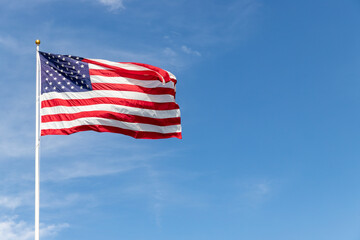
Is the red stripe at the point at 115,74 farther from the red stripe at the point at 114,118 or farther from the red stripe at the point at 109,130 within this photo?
the red stripe at the point at 109,130

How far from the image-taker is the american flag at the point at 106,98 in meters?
29.4

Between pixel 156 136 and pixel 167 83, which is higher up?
pixel 167 83

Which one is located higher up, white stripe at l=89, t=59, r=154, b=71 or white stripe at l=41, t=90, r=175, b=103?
white stripe at l=89, t=59, r=154, b=71

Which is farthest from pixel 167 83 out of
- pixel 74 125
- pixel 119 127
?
pixel 74 125

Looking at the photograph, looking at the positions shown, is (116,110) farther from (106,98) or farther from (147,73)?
(147,73)

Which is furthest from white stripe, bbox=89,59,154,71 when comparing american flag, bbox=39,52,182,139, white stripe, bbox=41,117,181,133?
white stripe, bbox=41,117,181,133

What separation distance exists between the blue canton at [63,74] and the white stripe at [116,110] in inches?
44.5

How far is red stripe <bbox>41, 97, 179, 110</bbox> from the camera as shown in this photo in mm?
29516

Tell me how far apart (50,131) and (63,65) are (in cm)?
418

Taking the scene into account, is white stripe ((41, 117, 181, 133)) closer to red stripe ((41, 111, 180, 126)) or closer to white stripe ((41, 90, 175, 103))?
red stripe ((41, 111, 180, 126))

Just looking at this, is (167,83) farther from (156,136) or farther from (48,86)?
(48,86)

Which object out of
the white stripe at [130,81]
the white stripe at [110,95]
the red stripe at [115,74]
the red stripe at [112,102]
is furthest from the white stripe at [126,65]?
the red stripe at [112,102]

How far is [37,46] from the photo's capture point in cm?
3025

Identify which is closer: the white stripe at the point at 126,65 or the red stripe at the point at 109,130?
the red stripe at the point at 109,130
